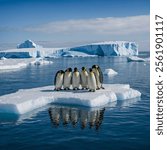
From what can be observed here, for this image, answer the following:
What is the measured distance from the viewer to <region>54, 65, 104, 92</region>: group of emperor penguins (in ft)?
53.3

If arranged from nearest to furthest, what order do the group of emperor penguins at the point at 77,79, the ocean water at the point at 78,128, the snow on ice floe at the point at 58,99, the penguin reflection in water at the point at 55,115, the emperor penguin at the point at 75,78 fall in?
the ocean water at the point at 78,128
the penguin reflection in water at the point at 55,115
the snow on ice floe at the point at 58,99
the group of emperor penguins at the point at 77,79
the emperor penguin at the point at 75,78

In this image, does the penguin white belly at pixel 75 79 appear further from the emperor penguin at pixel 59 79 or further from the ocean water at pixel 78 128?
the ocean water at pixel 78 128

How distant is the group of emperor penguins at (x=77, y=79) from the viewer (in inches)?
639

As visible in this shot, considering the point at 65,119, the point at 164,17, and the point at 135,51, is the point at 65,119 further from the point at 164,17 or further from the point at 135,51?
the point at 135,51

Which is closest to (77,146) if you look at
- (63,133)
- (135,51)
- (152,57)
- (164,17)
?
(63,133)

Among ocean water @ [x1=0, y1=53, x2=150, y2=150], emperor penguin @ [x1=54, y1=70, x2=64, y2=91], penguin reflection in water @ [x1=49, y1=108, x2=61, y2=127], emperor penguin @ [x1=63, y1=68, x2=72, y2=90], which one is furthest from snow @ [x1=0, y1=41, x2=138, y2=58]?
ocean water @ [x1=0, y1=53, x2=150, y2=150]

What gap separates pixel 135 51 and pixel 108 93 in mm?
80545

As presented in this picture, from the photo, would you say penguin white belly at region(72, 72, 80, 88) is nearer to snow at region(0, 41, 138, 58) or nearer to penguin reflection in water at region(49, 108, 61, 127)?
penguin reflection in water at region(49, 108, 61, 127)

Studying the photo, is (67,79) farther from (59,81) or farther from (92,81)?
(92,81)

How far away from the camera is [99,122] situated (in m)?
11.7

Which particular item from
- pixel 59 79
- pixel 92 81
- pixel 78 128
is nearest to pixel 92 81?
pixel 92 81

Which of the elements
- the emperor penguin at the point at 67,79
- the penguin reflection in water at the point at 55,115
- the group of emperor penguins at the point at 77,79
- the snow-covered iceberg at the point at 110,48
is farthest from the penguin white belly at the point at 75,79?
the snow-covered iceberg at the point at 110,48

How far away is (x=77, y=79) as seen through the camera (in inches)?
654

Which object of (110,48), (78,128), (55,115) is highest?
(110,48)
